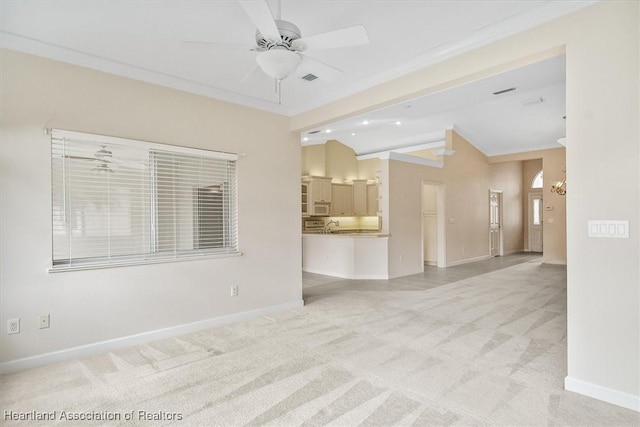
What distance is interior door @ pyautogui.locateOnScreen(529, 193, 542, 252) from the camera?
478 inches

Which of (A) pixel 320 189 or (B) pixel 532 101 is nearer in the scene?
(B) pixel 532 101

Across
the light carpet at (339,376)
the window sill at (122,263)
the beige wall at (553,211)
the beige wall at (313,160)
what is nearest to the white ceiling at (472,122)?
the beige wall at (313,160)

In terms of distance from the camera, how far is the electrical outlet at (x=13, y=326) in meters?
2.88

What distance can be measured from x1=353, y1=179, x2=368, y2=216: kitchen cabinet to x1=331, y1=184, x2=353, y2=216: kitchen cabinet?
14 centimetres

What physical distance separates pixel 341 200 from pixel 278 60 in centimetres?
777

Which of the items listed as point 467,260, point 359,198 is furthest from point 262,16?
point 467,260

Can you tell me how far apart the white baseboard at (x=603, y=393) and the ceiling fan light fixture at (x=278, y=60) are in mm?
2986

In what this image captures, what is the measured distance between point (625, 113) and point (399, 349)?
2535mm

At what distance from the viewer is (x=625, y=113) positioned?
88.6 inches

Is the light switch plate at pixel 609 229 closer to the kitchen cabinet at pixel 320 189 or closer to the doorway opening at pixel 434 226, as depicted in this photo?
the doorway opening at pixel 434 226

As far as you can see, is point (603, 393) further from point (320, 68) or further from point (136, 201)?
point (136, 201)

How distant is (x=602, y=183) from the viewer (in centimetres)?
234


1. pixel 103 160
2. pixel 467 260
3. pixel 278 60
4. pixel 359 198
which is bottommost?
pixel 467 260

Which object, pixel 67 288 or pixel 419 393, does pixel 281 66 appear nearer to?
pixel 419 393
